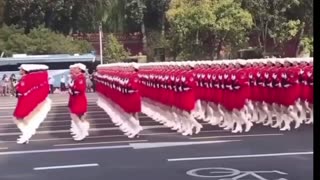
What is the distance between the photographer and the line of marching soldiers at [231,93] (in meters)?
12.2

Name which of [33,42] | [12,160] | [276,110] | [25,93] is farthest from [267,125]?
[33,42]

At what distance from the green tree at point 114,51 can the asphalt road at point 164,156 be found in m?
30.8

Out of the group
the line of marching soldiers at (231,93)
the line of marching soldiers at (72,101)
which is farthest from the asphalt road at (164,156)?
the line of marching soldiers at (231,93)

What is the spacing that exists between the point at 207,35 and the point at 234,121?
22.3 m

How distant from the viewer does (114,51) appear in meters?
44.3

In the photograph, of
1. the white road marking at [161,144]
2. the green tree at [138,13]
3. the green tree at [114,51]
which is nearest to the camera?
the white road marking at [161,144]

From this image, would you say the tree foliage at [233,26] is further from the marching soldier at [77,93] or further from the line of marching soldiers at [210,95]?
the marching soldier at [77,93]

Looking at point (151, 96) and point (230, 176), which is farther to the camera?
point (151, 96)

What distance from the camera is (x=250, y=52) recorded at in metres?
36.0

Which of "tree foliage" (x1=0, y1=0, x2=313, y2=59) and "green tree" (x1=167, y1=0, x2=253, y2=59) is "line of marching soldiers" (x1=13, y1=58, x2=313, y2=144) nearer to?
"tree foliage" (x1=0, y1=0, x2=313, y2=59)

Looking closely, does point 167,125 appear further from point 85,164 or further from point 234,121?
point 85,164

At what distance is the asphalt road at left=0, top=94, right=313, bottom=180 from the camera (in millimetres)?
7512

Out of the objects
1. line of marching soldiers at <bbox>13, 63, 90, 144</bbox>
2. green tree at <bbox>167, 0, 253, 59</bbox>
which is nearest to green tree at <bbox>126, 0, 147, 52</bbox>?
green tree at <bbox>167, 0, 253, 59</bbox>

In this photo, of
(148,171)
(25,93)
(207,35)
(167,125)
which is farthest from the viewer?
(207,35)
